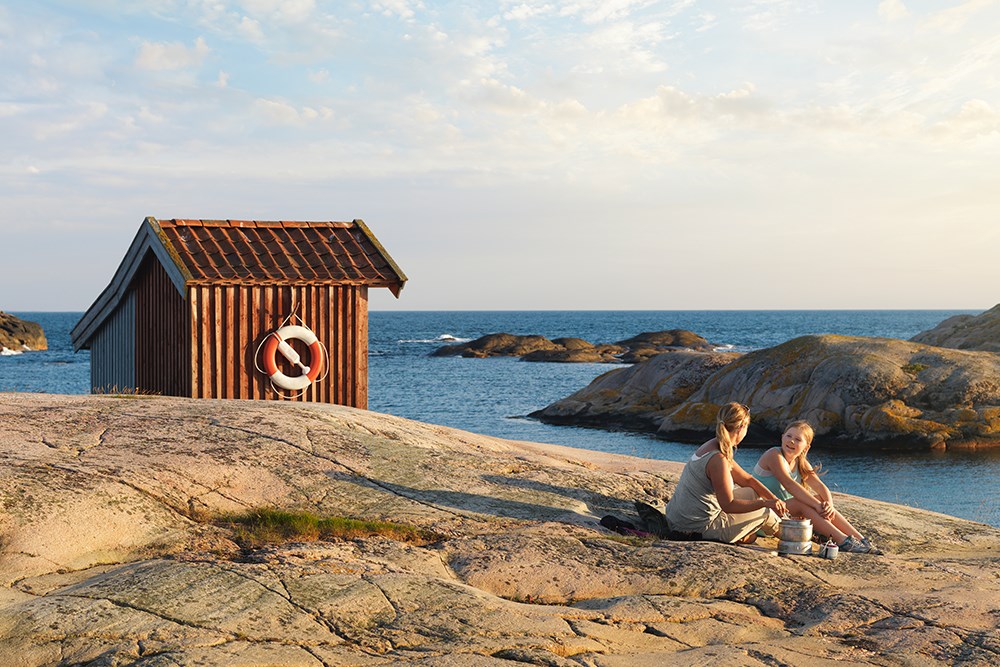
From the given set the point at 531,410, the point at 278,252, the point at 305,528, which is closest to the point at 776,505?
the point at 305,528

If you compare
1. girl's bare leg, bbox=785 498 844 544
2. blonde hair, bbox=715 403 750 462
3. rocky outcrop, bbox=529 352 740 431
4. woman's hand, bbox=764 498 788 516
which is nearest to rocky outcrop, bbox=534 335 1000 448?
rocky outcrop, bbox=529 352 740 431

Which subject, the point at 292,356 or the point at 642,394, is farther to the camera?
the point at 642,394

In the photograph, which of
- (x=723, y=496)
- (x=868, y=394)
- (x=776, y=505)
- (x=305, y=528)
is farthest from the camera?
(x=868, y=394)

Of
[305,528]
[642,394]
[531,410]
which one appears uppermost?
[305,528]

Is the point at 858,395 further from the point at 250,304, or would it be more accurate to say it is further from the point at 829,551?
the point at 829,551

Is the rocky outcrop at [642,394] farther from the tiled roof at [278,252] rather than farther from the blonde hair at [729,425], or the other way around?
the blonde hair at [729,425]

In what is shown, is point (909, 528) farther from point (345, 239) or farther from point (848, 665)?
point (345, 239)

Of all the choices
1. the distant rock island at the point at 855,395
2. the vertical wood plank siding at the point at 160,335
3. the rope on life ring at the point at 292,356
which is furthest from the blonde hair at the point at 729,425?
the distant rock island at the point at 855,395

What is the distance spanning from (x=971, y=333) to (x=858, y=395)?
485 inches

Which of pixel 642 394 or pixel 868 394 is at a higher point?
pixel 868 394

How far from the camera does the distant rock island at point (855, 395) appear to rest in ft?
78.4

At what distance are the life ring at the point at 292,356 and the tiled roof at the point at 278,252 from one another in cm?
78

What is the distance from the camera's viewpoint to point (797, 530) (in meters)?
8.68

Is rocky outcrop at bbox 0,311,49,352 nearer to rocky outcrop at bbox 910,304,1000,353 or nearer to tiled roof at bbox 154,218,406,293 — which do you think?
rocky outcrop at bbox 910,304,1000,353
